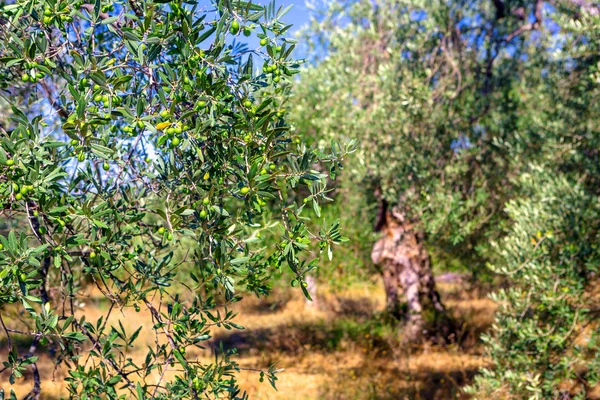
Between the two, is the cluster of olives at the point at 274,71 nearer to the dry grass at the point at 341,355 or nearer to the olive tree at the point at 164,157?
the olive tree at the point at 164,157

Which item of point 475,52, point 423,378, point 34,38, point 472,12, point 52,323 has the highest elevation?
point 472,12

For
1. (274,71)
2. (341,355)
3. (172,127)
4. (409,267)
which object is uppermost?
(274,71)

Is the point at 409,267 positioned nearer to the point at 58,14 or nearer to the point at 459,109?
the point at 459,109

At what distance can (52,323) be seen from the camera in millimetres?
2939

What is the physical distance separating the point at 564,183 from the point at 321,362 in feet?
28.9

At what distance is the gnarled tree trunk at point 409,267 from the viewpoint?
1392 cm

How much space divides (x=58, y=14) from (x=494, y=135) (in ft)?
28.3

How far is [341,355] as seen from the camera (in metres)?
14.5

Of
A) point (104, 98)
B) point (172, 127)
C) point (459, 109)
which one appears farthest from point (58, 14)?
point (459, 109)

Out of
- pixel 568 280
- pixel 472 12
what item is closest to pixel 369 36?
pixel 472 12

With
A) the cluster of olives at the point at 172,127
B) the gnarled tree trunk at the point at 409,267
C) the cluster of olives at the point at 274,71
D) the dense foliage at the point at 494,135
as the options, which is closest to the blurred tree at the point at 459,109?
the dense foliage at the point at 494,135

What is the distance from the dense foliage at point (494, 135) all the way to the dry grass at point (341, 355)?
191 centimetres

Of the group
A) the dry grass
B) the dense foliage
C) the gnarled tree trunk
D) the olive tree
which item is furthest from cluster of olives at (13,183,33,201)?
the gnarled tree trunk

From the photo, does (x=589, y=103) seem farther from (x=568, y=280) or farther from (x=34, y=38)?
(x=34, y=38)
